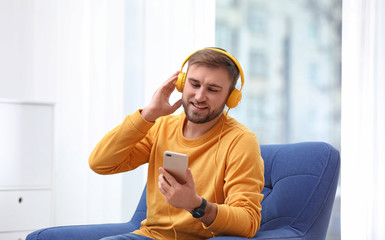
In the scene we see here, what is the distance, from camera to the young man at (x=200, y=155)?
143cm

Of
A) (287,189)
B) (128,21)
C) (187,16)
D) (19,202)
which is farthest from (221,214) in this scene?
(128,21)

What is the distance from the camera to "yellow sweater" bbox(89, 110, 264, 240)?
1472mm

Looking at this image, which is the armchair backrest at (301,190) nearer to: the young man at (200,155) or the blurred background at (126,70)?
the young man at (200,155)

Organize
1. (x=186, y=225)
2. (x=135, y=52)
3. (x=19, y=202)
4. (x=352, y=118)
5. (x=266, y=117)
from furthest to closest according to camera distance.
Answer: (x=135, y=52)
(x=266, y=117)
(x=352, y=118)
(x=19, y=202)
(x=186, y=225)

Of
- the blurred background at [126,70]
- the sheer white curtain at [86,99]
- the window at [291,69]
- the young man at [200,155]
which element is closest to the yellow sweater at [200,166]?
the young man at [200,155]

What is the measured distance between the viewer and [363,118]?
2.82m

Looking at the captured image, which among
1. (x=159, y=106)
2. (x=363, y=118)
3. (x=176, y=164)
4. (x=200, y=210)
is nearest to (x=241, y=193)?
(x=200, y=210)

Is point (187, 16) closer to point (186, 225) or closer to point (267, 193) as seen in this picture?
point (267, 193)

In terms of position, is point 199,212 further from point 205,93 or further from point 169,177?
point 205,93

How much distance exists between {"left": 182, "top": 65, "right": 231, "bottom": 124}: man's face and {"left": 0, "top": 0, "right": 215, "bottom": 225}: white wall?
1.37 metres

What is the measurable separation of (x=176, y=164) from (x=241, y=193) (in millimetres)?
248

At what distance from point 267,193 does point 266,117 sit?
4.02ft

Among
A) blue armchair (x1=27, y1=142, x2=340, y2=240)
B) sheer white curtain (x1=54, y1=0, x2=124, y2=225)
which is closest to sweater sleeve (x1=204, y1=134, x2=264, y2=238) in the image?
blue armchair (x1=27, y1=142, x2=340, y2=240)

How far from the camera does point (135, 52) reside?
324 cm
